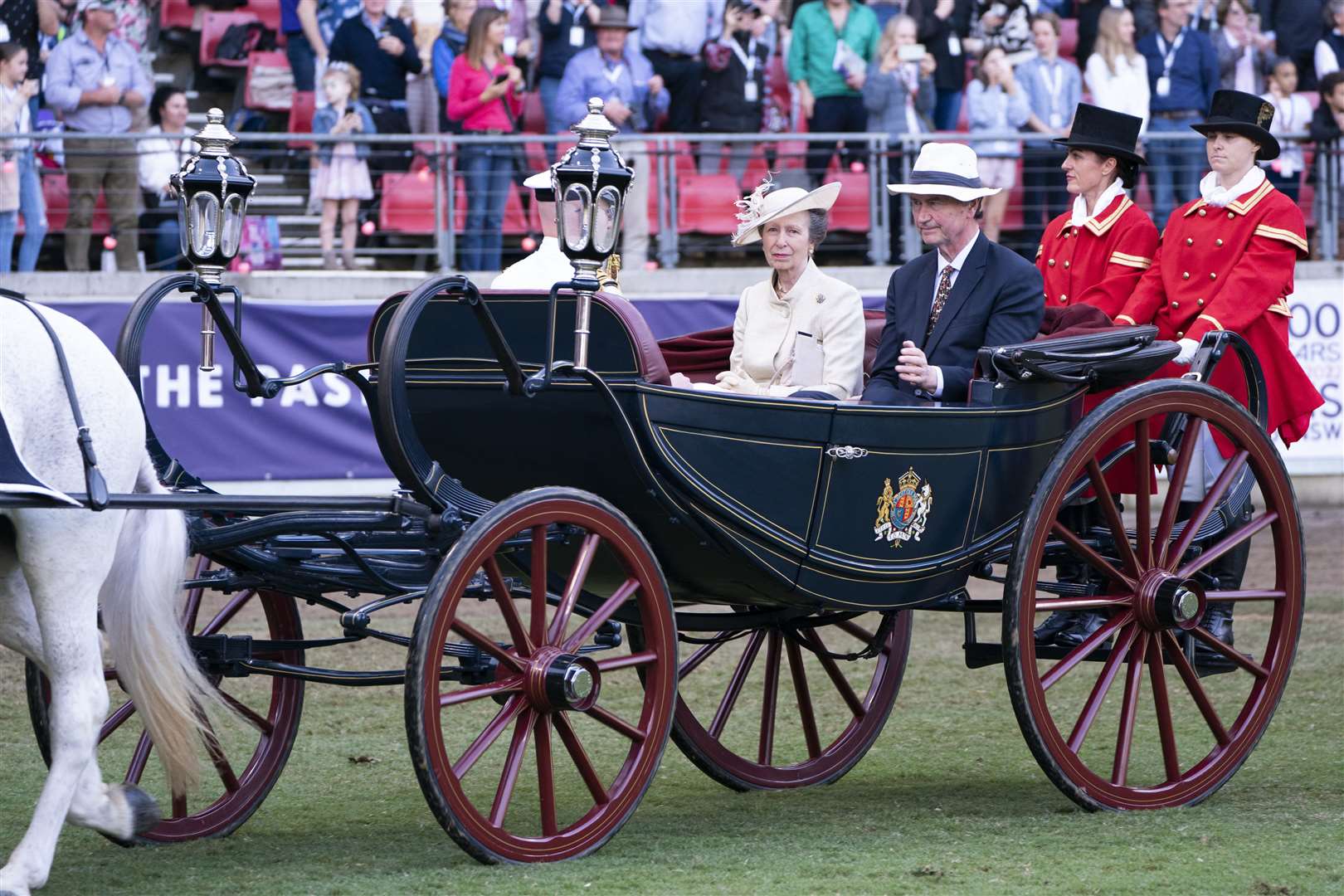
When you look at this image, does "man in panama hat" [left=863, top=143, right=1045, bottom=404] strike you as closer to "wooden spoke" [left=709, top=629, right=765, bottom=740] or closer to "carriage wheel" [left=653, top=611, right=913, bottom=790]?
"carriage wheel" [left=653, top=611, right=913, bottom=790]

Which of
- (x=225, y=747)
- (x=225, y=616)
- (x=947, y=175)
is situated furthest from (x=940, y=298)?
(x=225, y=747)

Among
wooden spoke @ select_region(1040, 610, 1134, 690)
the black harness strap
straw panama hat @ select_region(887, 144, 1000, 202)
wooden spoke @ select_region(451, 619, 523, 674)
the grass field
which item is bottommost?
the grass field

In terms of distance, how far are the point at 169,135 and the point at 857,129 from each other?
4.19 m

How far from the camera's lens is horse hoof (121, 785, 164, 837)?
4422mm

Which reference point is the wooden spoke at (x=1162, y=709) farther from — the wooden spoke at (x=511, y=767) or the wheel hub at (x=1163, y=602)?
the wooden spoke at (x=511, y=767)

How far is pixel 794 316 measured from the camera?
5.52 metres

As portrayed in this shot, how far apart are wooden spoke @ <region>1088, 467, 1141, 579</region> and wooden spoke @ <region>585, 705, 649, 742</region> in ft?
4.66

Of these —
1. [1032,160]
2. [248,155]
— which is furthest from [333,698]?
[1032,160]

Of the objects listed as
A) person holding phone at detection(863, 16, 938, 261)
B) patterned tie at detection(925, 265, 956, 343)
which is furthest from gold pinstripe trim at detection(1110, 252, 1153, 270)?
person holding phone at detection(863, 16, 938, 261)

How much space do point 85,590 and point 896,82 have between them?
875cm

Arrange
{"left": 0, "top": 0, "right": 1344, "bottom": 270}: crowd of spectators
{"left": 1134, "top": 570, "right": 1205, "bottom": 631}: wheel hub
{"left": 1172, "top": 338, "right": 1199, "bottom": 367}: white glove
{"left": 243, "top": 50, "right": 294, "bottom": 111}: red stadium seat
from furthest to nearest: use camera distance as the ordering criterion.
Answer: {"left": 243, "top": 50, "right": 294, "bottom": 111}: red stadium seat → {"left": 0, "top": 0, "right": 1344, "bottom": 270}: crowd of spectators → {"left": 1172, "top": 338, "right": 1199, "bottom": 367}: white glove → {"left": 1134, "top": 570, "right": 1205, "bottom": 631}: wheel hub

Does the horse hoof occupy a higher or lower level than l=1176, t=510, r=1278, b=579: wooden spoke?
lower

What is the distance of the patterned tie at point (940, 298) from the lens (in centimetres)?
554

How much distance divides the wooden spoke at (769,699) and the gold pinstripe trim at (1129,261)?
159 centimetres
